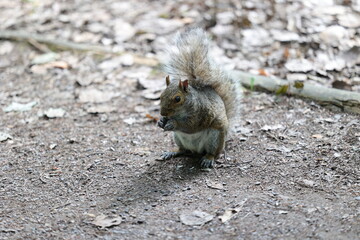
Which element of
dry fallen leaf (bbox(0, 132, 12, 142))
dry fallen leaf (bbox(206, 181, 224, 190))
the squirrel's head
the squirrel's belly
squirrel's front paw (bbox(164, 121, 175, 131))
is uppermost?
the squirrel's head

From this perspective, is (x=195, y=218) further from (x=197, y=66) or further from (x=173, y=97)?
(x=197, y=66)

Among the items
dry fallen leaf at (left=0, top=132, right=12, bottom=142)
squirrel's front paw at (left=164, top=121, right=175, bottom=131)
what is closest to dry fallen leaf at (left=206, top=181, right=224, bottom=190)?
squirrel's front paw at (left=164, top=121, right=175, bottom=131)

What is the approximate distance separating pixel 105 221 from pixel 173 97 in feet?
3.16

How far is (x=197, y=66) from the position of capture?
11.4 ft

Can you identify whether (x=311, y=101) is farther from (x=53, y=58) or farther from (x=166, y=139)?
(x=53, y=58)

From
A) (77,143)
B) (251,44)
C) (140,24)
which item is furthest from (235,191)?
(140,24)

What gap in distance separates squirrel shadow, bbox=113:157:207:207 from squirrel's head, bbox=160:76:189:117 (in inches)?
18.5

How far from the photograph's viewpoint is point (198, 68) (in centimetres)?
348

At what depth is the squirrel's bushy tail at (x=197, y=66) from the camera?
11.5 feet

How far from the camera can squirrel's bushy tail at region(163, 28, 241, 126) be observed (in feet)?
11.5

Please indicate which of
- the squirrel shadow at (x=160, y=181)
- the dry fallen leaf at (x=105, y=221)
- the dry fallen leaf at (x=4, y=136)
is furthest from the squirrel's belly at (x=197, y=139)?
the dry fallen leaf at (x=4, y=136)

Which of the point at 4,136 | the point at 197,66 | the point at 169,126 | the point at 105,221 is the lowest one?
the point at 4,136

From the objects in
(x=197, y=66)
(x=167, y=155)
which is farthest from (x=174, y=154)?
(x=197, y=66)

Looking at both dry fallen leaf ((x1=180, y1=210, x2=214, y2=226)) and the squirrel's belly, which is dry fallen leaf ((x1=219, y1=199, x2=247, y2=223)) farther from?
the squirrel's belly
